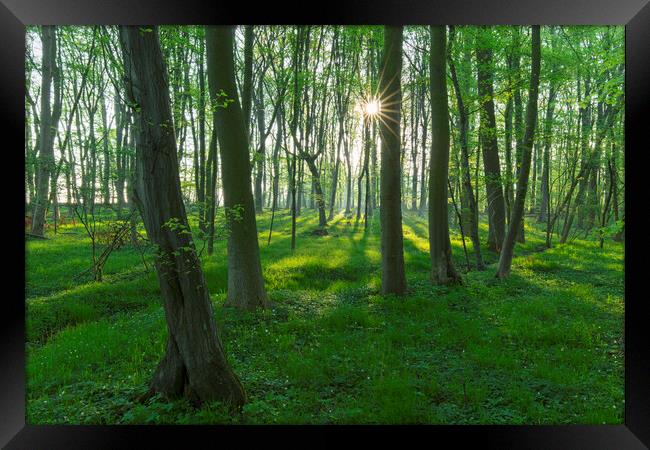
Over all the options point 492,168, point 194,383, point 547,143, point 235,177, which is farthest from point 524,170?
point 194,383

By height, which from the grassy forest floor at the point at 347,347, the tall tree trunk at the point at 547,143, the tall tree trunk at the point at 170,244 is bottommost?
the grassy forest floor at the point at 347,347

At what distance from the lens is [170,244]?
2.76 m

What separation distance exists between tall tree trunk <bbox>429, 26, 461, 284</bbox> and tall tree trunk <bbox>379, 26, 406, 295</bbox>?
0.97 meters

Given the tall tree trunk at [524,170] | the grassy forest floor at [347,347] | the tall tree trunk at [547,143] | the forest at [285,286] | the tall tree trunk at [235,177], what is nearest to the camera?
the forest at [285,286]

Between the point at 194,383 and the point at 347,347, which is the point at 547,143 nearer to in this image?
the point at 347,347

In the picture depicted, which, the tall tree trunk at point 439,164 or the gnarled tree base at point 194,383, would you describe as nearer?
the gnarled tree base at point 194,383

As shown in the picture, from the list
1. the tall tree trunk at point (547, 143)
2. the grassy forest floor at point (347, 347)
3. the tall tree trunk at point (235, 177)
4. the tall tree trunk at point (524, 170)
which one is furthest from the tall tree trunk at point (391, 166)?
the tall tree trunk at point (547, 143)

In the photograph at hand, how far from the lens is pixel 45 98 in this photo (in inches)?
346

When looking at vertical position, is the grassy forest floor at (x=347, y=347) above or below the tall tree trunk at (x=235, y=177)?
below
